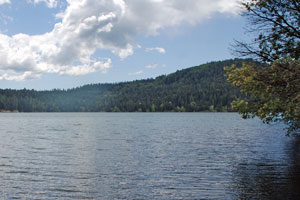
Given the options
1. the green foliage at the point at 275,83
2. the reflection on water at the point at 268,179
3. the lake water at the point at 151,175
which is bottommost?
the lake water at the point at 151,175

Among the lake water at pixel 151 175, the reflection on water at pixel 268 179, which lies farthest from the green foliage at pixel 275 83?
the lake water at pixel 151 175

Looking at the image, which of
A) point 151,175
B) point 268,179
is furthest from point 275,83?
point 151,175

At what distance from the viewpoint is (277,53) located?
18016 millimetres

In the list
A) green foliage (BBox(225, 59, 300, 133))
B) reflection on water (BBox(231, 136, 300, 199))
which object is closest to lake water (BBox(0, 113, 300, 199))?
reflection on water (BBox(231, 136, 300, 199))

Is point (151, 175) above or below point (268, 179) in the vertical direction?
below

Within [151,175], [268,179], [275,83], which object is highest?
[275,83]

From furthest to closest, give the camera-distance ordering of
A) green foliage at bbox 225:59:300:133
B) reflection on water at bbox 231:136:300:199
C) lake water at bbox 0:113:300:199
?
lake water at bbox 0:113:300:199 → reflection on water at bbox 231:136:300:199 → green foliage at bbox 225:59:300:133

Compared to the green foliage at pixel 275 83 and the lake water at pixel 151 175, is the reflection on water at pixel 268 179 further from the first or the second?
the green foliage at pixel 275 83

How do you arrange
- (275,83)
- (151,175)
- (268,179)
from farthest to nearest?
(151,175) < (268,179) < (275,83)

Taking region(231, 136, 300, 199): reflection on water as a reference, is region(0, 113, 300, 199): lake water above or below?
below

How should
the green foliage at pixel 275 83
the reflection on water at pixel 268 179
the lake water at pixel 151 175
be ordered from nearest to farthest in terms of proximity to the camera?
1. the green foliage at pixel 275 83
2. the reflection on water at pixel 268 179
3. the lake water at pixel 151 175

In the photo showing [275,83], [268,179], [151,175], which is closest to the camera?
[275,83]

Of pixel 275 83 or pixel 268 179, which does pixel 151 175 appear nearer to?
pixel 268 179

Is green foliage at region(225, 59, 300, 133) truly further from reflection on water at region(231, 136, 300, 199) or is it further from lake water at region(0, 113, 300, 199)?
lake water at region(0, 113, 300, 199)
